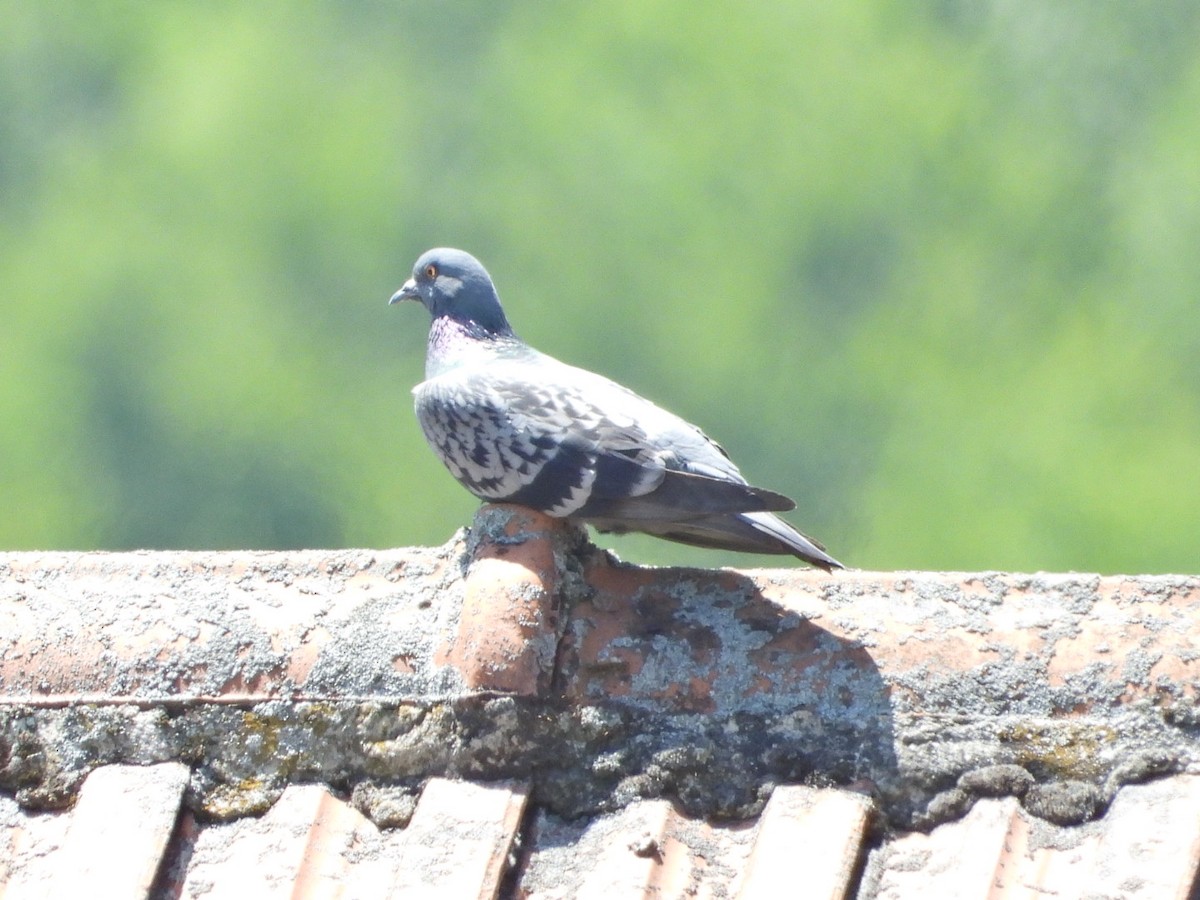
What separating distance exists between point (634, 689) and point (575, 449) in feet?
1.94

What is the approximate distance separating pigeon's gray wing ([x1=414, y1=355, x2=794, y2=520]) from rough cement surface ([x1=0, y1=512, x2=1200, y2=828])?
17 cm

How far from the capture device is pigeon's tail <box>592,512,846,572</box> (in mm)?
2387

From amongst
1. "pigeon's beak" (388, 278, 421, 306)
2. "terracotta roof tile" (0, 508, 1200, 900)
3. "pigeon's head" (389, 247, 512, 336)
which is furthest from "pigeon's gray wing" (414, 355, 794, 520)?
"pigeon's beak" (388, 278, 421, 306)

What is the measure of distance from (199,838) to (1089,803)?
1.12 meters

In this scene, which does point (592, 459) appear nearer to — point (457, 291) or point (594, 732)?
point (594, 732)

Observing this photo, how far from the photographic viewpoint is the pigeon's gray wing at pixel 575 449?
2469mm

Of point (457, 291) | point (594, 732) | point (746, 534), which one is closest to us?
point (594, 732)

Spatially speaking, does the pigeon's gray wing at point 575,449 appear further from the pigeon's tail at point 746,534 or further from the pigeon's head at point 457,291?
the pigeon's head at point 457,291

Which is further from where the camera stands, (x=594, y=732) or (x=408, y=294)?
(x=408, y=294)

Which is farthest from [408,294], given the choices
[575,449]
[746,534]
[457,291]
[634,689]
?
[634,689]

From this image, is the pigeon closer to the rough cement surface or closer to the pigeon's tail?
the pigeon's tail

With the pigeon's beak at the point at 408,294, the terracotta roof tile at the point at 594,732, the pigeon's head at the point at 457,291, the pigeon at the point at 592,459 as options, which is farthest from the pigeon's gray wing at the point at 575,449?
the pigeon's beak at the point at 408,294

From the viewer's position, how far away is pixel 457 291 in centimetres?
360

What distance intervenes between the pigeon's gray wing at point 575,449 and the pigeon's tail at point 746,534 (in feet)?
0.16
